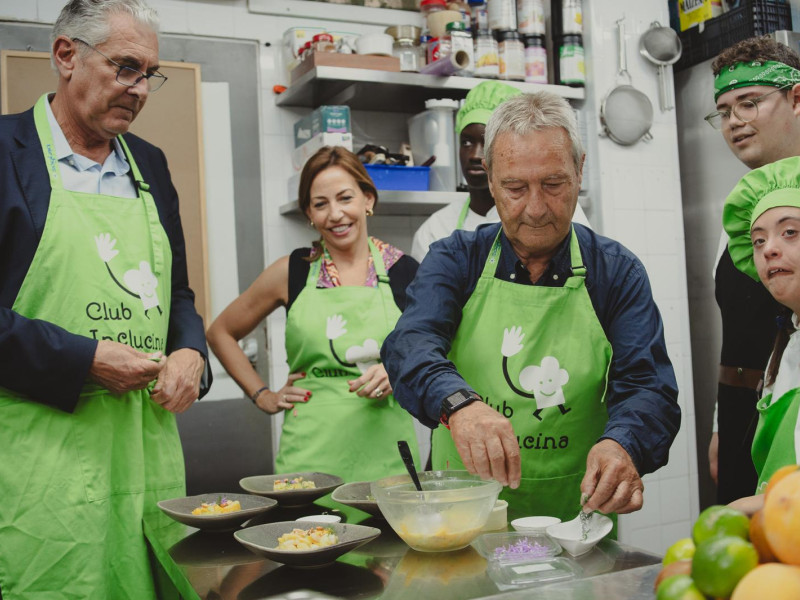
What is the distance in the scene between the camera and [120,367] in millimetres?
1763

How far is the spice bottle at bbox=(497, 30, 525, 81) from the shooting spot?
12.2ft

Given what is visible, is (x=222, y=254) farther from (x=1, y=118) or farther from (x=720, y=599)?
(x=720, y=599)

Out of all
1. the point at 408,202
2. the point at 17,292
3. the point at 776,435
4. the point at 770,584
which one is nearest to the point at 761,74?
the point at 776,435

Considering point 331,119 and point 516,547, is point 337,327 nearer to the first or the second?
point 331,119

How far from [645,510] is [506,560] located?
2.84 meters

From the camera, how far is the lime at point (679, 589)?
742 mm

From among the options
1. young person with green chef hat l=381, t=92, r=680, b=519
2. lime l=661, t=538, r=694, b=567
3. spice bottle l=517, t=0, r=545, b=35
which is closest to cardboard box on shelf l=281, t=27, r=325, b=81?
spice bottle l=517, t=0, r=545, b=35

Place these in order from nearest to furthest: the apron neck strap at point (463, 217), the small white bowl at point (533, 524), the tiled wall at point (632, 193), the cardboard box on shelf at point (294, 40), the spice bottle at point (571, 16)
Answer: the small white bowl at point (533, 524)
the apron neck strap at point (463, 217)
the cardboard box on shelf at point (294, 40)
the tiled wall at point (632, 193)
the spice bottle at point (571, 16)

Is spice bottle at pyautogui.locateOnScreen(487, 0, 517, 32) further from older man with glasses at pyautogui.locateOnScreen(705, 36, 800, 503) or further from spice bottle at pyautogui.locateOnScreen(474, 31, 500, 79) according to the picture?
older man with glasses at pyautogui.locateOnScreen(705, 36, 800, 503)

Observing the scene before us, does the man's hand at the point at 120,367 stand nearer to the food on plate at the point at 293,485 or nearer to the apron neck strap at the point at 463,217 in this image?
the food on plate at the point at 293,485

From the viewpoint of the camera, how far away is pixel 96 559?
5.54ft

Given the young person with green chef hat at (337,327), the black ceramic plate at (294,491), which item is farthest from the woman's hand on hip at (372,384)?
the black ceramic plate at (294,491)

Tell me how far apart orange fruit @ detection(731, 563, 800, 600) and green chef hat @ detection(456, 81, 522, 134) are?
222 centimetres

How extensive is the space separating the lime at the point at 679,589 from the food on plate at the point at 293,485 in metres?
1.19
